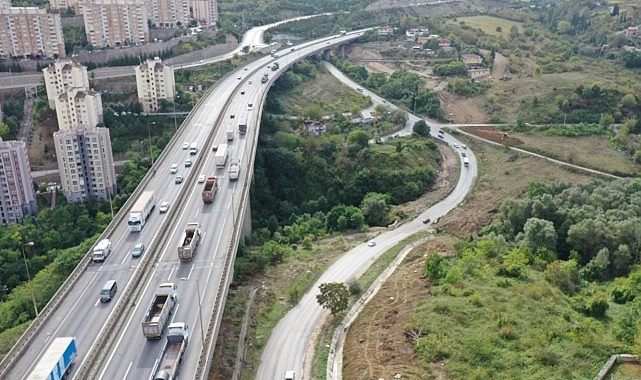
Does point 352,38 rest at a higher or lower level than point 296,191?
higher

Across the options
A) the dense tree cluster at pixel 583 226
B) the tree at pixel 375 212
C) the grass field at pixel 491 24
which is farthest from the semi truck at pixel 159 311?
the grass field at pixel 491 24

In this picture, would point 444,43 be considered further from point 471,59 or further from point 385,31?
point 385,31

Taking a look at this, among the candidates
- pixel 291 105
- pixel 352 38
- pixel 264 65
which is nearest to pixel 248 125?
pixel 291 105

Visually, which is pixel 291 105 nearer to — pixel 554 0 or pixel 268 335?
pixel 268 335

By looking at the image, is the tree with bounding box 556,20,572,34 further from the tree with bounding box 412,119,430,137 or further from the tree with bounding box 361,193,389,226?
the tree with bounding box 361,193,389,226

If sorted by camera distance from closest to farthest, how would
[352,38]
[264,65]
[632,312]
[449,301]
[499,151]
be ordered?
[632,312] < [449,301] < [499,151] < [264,65] < [352,38]

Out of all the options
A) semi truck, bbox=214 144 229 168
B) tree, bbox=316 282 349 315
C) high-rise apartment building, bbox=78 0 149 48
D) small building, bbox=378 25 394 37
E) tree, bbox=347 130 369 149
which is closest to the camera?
tree, bbox=316 282 349 315

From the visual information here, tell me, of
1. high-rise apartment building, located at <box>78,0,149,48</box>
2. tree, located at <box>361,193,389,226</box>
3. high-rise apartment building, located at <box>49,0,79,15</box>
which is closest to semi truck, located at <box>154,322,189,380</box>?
tree, located at <box>361,193,389,226</box>
